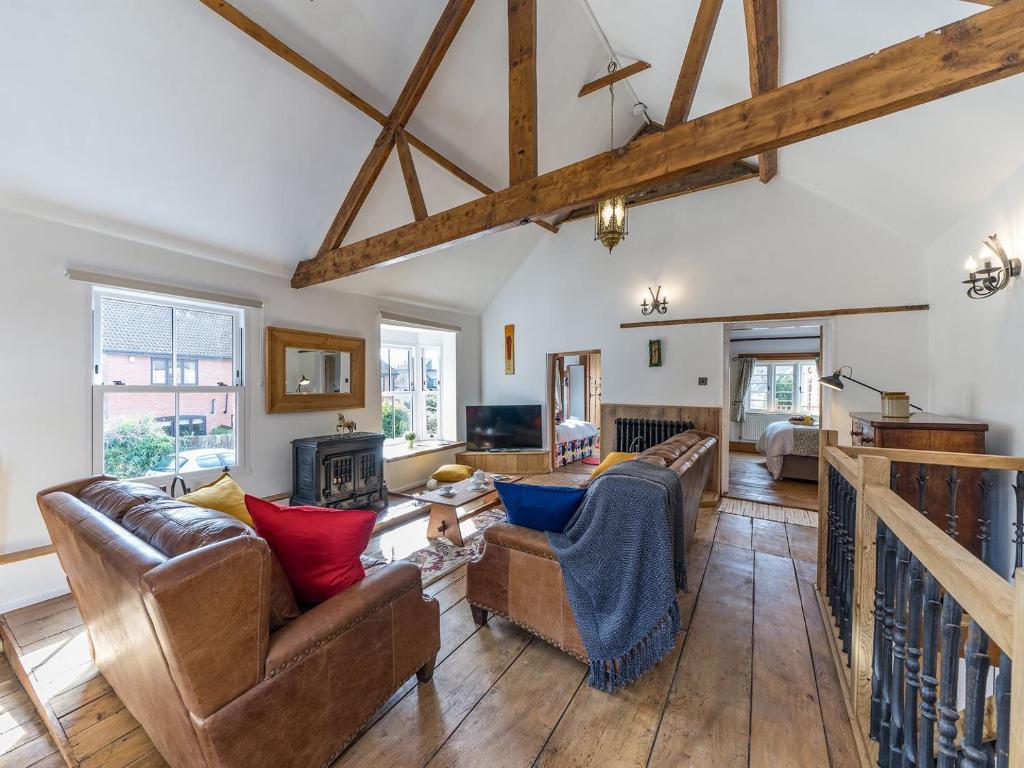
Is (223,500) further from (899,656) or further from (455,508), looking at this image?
(899,656)

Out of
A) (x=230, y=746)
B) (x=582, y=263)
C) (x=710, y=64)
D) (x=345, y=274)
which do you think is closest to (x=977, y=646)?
(x=230, y=746)

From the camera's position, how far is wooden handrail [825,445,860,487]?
164cm

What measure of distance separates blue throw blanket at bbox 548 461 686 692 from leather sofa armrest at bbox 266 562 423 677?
67cm

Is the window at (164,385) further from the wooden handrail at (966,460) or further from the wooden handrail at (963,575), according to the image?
the wooden handrail at (966,460)

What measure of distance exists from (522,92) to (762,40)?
1332 mm

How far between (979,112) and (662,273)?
2.94 metres

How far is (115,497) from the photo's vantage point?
63.2 inches

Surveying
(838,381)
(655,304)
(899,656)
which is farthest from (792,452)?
(899,656)

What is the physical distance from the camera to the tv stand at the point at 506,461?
19.3 feet

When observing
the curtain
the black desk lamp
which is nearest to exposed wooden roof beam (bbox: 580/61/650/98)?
the black desk lamp

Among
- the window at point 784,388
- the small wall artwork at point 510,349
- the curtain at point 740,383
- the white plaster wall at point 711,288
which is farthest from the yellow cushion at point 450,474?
the window at point 784,388

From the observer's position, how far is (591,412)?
330 inches

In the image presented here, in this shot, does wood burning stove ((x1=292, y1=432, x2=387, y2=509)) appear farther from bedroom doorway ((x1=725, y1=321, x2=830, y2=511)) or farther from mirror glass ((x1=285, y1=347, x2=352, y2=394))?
bedroom doorway ((x1=725, y1=321, x2=830, y2=511))

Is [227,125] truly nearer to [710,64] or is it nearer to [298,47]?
[298,47]
